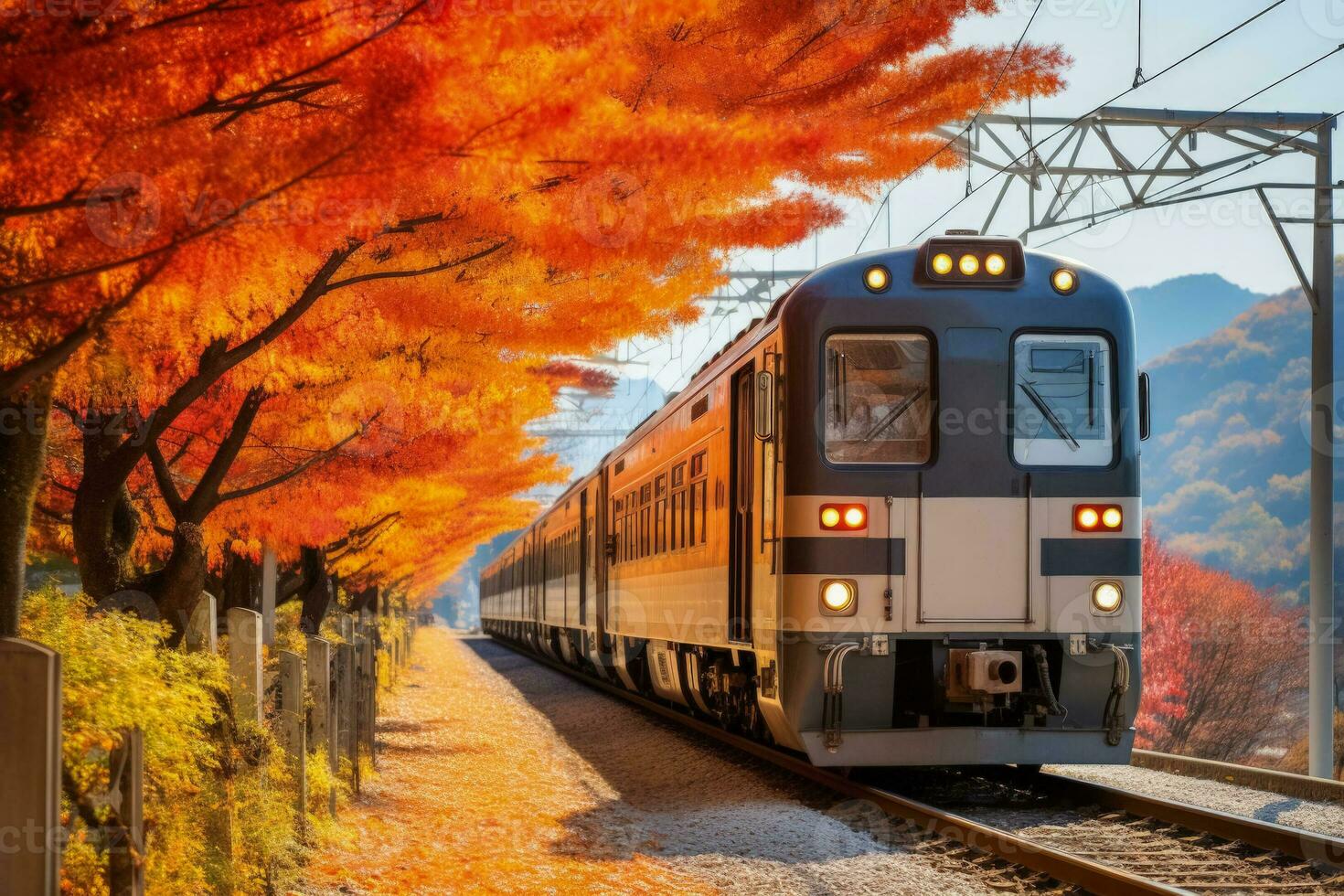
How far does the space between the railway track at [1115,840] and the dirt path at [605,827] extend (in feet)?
0.83

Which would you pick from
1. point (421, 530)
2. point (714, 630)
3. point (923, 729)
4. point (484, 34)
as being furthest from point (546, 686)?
point (484, 34)

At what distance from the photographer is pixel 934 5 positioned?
1288 centimetres

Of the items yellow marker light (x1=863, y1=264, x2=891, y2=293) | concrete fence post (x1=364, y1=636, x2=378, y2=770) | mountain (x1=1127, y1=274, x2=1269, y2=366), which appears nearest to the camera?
yellow marker light (x1=863, y1=264, x2=891, y2=293)

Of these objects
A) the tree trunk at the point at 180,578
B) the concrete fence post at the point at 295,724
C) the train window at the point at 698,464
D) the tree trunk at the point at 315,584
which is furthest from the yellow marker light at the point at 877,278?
the tree trunk at the point at 315,584

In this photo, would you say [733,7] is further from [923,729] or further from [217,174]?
[217,174]

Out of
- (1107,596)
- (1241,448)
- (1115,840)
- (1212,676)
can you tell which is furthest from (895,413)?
(1241,448)

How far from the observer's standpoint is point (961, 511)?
9141 mm

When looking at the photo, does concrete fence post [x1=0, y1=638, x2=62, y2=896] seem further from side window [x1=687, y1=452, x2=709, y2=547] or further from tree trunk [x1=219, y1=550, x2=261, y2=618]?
tree trunk [x1=219, y1=550, x2=261, y2=618]

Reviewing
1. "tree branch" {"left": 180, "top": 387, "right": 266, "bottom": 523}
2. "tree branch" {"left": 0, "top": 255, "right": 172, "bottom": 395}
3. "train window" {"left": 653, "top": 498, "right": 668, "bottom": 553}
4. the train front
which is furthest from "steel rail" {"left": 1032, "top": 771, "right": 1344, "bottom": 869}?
"tree branch" {"left": 180, "top": 387, "right": 266, "bottom": 523}

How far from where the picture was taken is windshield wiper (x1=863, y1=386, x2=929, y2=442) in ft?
30.5

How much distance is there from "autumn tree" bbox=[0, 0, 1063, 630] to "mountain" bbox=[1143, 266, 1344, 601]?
167 ft

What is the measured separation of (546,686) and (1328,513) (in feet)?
51.3

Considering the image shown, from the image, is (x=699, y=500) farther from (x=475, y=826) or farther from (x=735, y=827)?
(x=735, y=827)

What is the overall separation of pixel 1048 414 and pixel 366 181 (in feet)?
16.8
